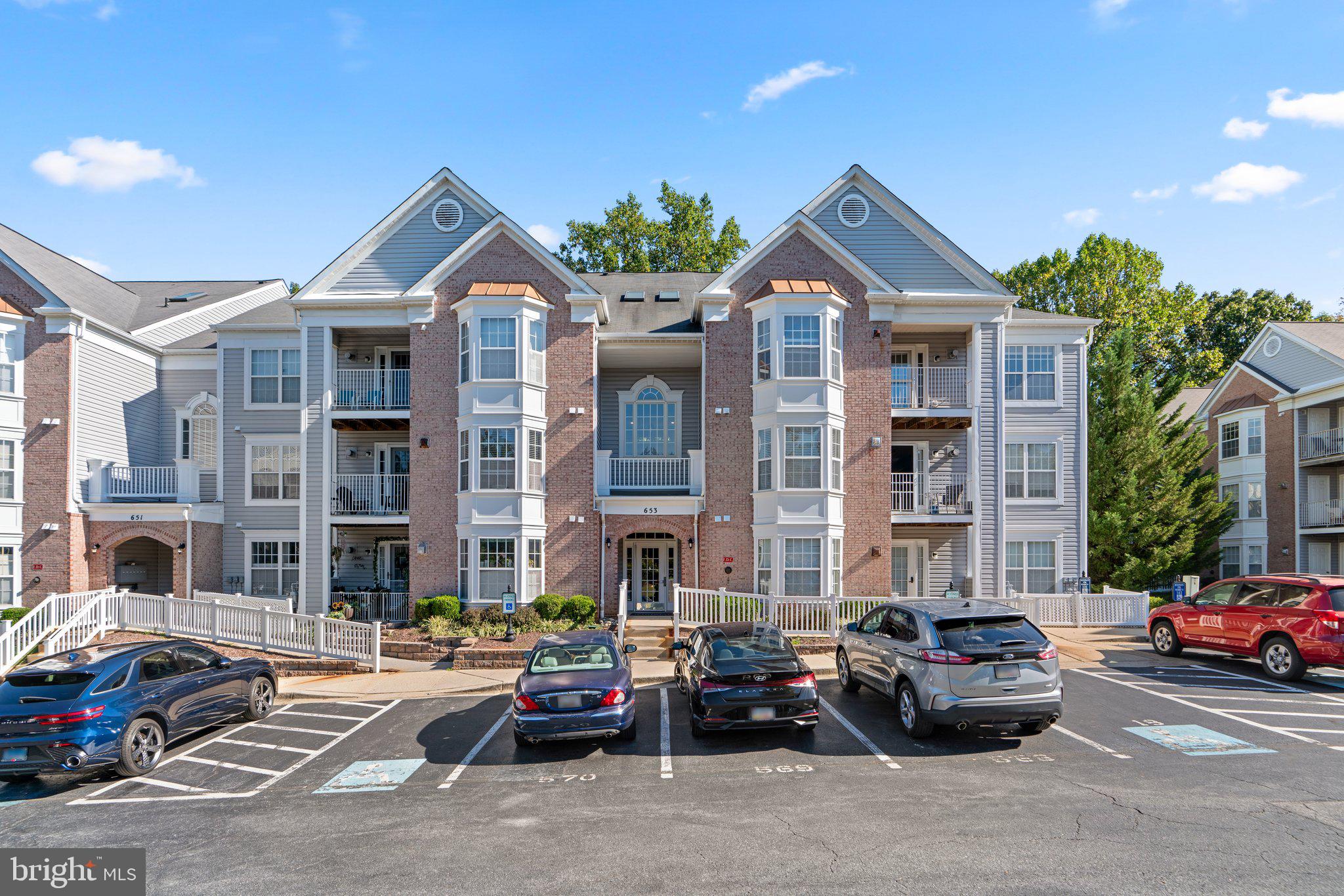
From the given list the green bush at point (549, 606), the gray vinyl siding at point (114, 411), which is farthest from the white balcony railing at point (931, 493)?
the gray vinyl siding at point (114, 411)

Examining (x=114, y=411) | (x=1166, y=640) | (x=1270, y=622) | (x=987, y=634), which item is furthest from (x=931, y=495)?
(x=114, y=411)

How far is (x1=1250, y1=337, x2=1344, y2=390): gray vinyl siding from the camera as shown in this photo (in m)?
28.9

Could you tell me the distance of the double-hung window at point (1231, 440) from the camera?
108ft

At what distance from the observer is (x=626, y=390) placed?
24.3 metres

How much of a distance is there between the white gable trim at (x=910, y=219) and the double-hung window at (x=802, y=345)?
373 centimetres

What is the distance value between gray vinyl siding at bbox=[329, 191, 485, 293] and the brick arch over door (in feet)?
30.0

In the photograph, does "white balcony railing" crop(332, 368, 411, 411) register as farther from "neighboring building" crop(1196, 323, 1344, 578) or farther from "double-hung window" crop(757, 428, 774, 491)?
"neighboring building" crop(1196, 323, 1344, 578)

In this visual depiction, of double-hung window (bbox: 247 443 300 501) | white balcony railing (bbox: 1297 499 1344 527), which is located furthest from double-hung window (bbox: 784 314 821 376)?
white balcony railing (bbox: 1297 499 1344 527)

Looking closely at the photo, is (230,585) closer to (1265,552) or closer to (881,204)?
(881,204)

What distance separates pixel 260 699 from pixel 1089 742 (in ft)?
42.7

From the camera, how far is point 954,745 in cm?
1058

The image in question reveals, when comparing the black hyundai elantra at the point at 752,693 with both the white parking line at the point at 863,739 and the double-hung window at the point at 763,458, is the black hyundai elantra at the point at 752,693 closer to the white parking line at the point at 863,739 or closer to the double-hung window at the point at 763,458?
the white parking line at the point at 863,739

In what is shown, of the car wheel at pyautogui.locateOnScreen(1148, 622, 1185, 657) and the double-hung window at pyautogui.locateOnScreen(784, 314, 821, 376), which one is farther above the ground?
the double-hung window at pyautogui.locateOnScreen(784, 314, 821, 376)

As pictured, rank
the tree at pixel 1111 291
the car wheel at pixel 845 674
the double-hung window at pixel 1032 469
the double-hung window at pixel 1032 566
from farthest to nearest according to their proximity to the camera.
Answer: the tree at pixel 1111 291
the double-hung window at pixel 1032 469
the double-hung window at pixel 1032 566
the car wheel at pixel 845 674
